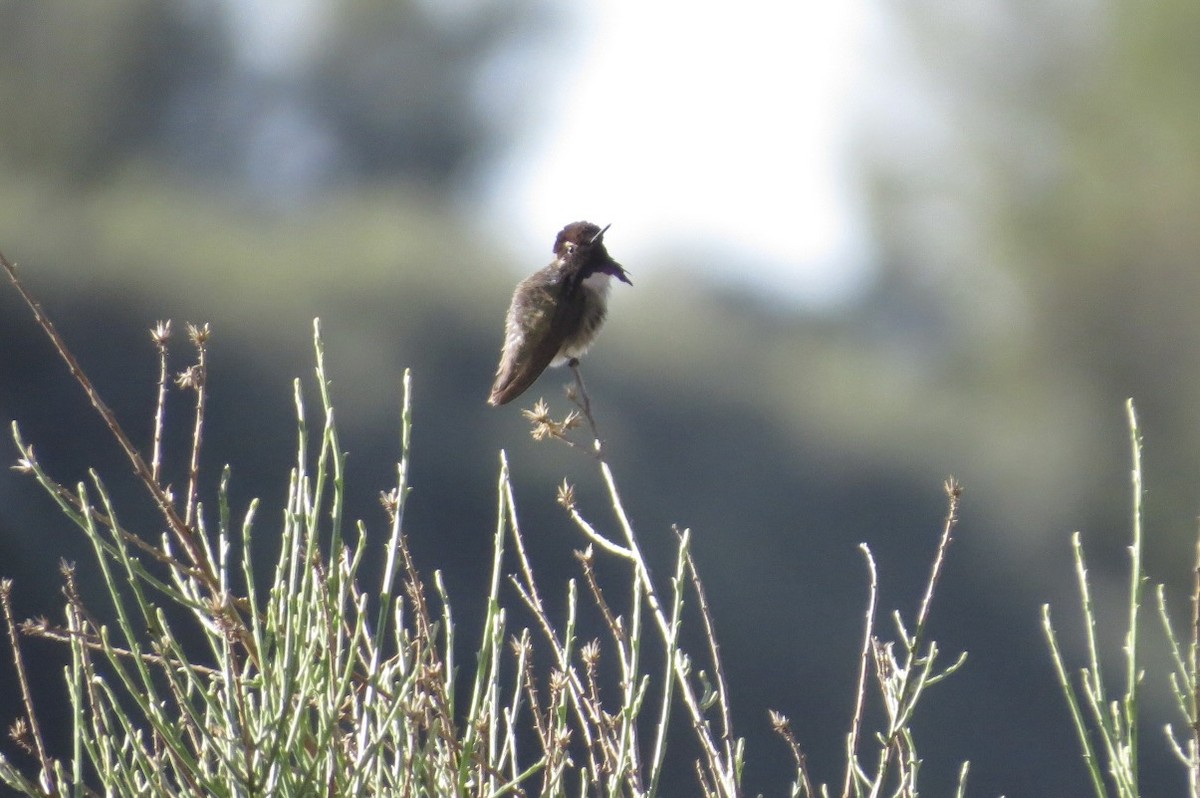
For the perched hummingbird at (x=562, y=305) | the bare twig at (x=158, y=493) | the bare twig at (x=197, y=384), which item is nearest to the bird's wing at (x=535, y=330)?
the perched hummingbird at (x=562, y=305)

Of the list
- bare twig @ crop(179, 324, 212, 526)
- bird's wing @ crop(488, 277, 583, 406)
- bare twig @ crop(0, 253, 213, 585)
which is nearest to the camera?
bare twig @ crop(0, 253, 213, 585)

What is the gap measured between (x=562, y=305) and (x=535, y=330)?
3.6 inches

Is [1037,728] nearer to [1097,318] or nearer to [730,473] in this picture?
[730,473]

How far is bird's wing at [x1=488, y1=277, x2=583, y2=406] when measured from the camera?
10.8 feet

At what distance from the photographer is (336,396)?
27.0 feet

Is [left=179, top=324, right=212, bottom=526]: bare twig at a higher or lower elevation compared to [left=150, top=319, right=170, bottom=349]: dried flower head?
lower

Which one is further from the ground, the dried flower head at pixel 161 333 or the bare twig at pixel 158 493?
the dried flower head at pixel 161 333

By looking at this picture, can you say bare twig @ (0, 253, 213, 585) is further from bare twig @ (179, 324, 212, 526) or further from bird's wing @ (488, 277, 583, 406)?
bird's wing @ (488, 277, 583, 406)

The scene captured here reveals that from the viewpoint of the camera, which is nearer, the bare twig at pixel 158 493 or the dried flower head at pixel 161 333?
the bare twig at pixel 158 493

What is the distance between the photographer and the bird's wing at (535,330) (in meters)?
3.29

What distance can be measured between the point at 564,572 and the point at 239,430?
187cm

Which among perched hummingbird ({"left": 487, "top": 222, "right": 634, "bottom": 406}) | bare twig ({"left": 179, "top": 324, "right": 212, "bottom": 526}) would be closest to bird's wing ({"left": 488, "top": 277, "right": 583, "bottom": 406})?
perched hummingbird ({"left": 487, "top": 222, "right": 634, "bottom": 406})

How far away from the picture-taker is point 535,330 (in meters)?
3.39

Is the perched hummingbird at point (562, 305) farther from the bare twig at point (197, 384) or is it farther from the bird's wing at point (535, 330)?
the bare twig at point (197, 384)
